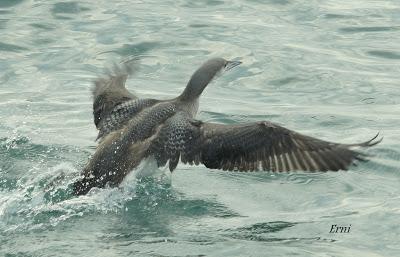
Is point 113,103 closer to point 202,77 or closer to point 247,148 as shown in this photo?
point 202,77

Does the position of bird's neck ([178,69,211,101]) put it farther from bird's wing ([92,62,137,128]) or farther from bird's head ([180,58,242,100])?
bird's wing ([92,62,137,128])

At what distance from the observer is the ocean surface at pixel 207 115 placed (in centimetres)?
756

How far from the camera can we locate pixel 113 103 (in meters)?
9.73

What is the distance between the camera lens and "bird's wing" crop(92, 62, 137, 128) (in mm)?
9727

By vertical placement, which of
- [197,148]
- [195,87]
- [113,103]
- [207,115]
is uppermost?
Result: [195,87]

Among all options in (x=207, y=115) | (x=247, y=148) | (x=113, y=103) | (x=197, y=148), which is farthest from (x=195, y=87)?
(x=207, y=115)

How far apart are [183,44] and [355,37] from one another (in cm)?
285

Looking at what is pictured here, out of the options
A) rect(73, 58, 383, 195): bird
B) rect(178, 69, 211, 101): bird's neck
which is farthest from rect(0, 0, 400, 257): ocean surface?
rect(178, 69, 211, 101): bird's neck

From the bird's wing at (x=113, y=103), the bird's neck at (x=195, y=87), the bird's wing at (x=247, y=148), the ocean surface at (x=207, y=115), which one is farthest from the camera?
the bird's neck at (x=195, y=87)

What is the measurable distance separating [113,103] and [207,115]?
200 centimetres

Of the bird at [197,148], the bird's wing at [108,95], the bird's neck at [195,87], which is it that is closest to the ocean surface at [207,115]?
the bird at [197,148]

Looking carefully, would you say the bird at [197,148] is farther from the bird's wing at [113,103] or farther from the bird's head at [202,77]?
the bird's head at [202,77]

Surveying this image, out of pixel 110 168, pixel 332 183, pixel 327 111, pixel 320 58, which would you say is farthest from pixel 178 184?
pixel 320 58

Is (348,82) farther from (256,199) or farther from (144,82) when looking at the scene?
(256,199)
